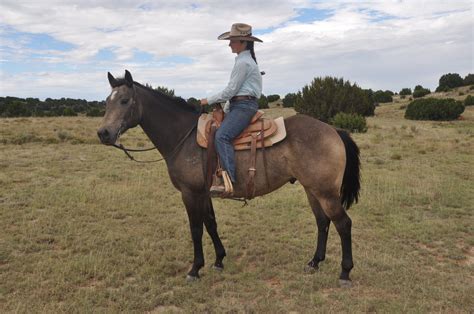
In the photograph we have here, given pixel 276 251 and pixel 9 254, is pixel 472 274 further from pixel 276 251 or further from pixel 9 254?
pixel 9 254

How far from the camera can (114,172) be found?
11.7 m

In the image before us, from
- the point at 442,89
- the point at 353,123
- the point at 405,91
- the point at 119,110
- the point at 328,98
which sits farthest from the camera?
the point at 405,91

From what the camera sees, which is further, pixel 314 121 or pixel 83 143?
pixel 83 143

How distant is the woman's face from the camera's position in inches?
191

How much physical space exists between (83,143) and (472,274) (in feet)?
56.9

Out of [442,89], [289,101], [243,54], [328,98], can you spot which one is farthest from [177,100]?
[442,89]

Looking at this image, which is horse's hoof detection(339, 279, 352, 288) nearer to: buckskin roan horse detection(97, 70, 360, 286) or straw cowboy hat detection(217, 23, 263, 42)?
buckskin roan horse detection(97, 70, 360, 286)

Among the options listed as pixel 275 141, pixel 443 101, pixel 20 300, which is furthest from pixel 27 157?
pixel 443 101

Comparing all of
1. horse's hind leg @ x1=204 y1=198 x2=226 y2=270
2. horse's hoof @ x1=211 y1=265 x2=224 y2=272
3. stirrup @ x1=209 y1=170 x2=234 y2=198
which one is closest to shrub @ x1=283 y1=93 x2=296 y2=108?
horse's hind leg @ x1=204 y1=198 x2=226 y2=270

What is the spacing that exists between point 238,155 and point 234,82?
95 cm

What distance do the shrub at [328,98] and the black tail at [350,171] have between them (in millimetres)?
22864

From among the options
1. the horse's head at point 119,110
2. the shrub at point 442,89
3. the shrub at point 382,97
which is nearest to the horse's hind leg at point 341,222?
the horse's head at point 119,110

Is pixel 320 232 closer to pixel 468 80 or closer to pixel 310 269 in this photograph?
pixel 310 269

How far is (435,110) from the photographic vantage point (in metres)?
30.7
